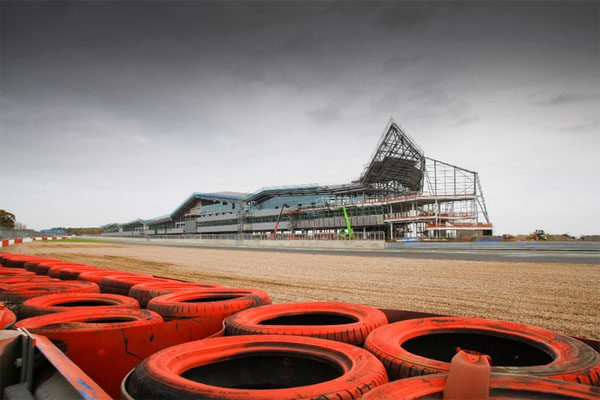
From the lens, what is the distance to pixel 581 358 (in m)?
2.30

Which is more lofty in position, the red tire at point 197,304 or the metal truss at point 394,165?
the metal truss at point 394,165

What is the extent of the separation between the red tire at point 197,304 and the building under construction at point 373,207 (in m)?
44.9

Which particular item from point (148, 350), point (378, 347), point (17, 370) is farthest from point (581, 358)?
point (17, 370)

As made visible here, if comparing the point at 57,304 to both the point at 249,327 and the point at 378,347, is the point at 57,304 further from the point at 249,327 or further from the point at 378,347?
Answer: the point at 378,347

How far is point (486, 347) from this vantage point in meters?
3.10

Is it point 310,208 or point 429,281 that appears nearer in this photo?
point 429,281

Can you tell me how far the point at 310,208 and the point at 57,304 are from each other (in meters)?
66.9

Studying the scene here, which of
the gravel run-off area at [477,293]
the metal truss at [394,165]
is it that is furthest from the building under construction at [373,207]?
the gravel run-off area at [477,293]

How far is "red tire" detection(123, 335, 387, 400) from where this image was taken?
2.02 meters

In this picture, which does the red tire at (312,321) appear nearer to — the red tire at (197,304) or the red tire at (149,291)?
the red tire at (197,304)

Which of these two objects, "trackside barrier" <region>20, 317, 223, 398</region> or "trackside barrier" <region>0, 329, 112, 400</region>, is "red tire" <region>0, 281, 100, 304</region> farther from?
→ "trackside barrier" <region>0, 329, 112, 400</region>

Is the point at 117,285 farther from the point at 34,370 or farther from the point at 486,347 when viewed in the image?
the point at 486,347

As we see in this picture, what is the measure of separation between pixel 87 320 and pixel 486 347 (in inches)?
145

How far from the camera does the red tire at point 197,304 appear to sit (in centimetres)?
378
